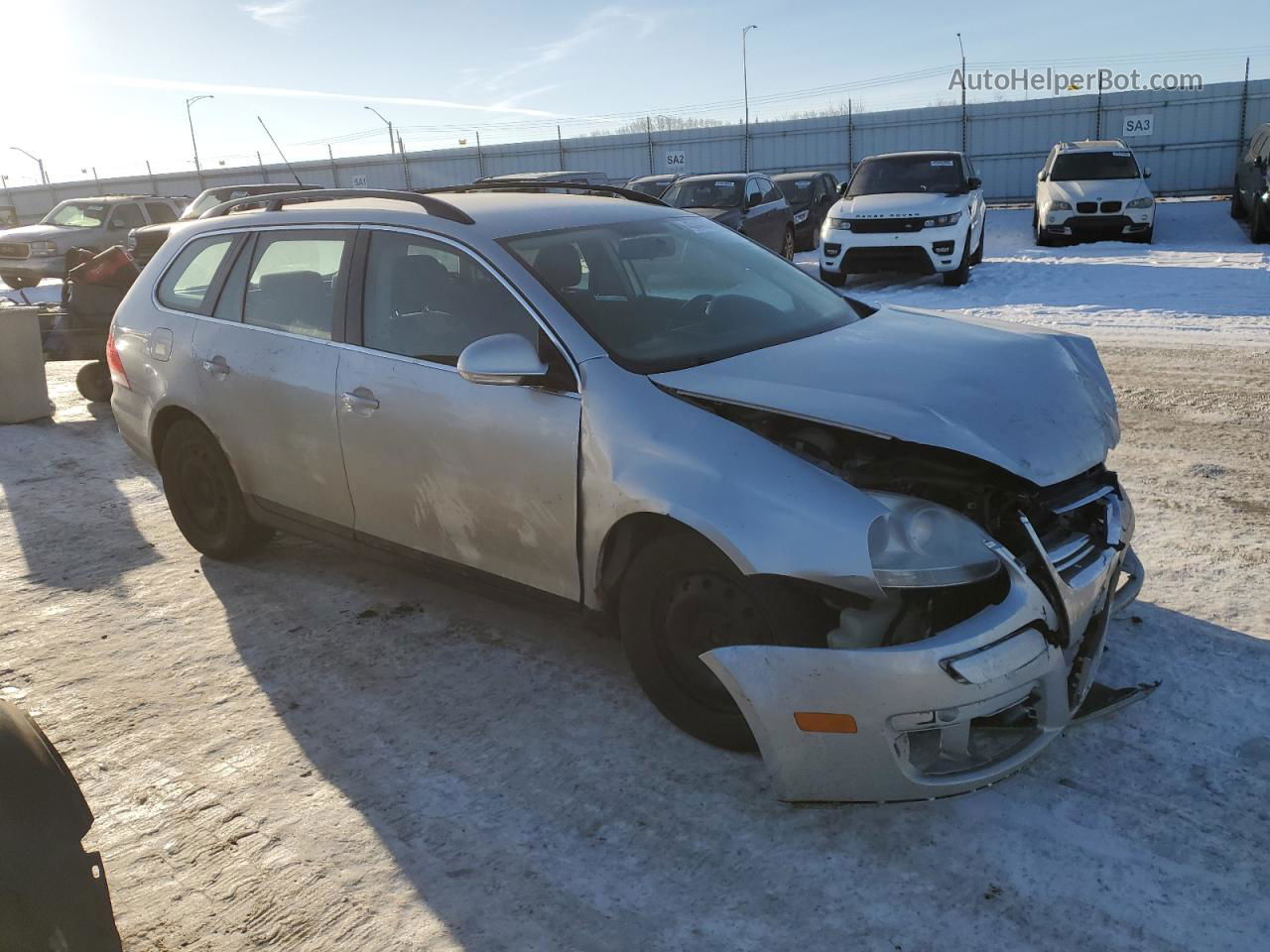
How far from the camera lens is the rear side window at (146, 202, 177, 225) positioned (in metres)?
21.2

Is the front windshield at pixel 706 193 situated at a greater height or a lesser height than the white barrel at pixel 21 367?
greater

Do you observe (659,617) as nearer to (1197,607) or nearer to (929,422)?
(929,422)

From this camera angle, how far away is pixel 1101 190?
57.4 feet

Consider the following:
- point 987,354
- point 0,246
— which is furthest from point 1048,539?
point 0,246

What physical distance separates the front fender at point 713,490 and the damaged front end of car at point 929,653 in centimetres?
11

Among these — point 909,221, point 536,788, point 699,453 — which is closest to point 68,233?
point 909,221

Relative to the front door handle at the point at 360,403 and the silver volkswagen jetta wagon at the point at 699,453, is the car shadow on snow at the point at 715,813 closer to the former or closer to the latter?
the silver volkswagen jetta wagon at the point at 699,453

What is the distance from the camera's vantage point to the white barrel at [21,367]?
920cm

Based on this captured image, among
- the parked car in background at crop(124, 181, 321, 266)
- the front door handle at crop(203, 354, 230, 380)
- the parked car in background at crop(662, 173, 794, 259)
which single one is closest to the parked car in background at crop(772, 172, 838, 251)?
the parked car in background at crop(662, 173, 794, 259)

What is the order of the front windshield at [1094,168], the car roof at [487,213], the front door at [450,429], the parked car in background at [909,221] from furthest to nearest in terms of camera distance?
the front windshield at [1094,168]
the parked car in background at [909,221]
the car roof at [487,213]
the front door at [450,429]

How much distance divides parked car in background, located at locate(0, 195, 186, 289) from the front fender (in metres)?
19.7

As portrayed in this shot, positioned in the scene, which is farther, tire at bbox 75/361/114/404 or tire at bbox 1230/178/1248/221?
tire at bbox 1230/178/1248/221

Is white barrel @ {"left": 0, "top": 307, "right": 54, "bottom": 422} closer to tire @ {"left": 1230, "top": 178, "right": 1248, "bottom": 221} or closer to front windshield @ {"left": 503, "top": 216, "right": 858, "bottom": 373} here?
front windshield @ {"left": 503, "top": 216, "right": 858, "bottom": 373}

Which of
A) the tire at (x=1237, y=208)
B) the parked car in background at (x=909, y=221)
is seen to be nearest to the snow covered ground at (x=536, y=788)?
the parked car in background at (x=909, y=221)
